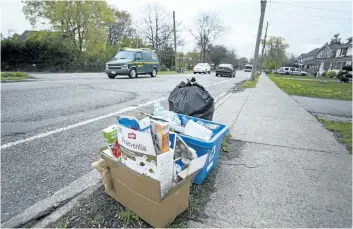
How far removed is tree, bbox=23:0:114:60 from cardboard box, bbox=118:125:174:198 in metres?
27.2

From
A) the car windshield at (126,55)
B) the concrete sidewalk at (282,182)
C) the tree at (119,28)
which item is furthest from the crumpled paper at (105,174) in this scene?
the tree at (119,28)

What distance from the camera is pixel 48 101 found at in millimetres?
5387

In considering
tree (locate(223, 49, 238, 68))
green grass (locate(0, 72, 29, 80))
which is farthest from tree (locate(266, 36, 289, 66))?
green grass (locate(0, 72, 29, 80))

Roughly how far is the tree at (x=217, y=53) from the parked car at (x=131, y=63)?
167 ft

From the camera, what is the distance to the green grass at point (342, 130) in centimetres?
358

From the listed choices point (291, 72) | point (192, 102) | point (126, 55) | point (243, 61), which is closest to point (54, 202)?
point (192, 102)

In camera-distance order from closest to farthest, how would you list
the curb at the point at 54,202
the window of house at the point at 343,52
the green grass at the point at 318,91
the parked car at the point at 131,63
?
the curb at the point at 54,202
the green grass at the point at 318,91
the parked car at the point at 131,63
the window of house at the point at 343,52

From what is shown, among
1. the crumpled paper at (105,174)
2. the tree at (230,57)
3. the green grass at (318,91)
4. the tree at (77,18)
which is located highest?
the tree at (77,18)

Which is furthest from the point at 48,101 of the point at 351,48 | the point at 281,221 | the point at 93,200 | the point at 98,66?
the point at 351,48

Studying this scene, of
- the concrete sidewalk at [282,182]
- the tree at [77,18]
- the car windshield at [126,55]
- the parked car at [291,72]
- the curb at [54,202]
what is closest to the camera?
the curb at [54,202]

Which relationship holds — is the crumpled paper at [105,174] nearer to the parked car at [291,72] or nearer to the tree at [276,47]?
the parked car at [291,72]

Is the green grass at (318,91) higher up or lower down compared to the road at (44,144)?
lower down

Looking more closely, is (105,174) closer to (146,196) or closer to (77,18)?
(146,196)

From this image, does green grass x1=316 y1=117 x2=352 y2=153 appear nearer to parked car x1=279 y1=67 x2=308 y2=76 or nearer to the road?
the road
